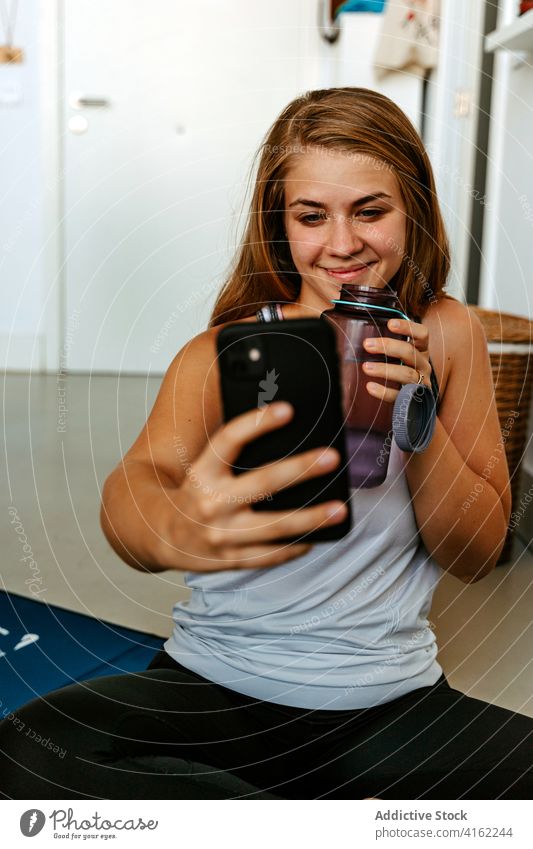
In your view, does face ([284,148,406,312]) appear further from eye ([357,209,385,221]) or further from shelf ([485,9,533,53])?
shelf ([485,9,533,53])

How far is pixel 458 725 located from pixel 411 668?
0.14 ft

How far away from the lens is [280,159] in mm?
495

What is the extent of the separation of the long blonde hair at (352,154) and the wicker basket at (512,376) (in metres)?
0.45

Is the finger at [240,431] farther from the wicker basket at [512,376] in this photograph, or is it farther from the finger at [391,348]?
the wicker basket at [512,376]

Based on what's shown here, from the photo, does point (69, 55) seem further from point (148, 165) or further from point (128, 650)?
point (128, 650)

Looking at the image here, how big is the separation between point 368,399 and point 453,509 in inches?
5.6

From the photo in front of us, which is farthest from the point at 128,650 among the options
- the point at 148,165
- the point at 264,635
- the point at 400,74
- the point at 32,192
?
the point at 32,192

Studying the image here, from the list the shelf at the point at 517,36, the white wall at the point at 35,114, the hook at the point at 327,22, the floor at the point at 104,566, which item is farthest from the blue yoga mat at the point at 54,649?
the hook at the point at 327,22

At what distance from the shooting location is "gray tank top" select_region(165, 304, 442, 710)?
0.51 m

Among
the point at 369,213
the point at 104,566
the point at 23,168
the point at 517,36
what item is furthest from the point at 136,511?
the point at 23,168

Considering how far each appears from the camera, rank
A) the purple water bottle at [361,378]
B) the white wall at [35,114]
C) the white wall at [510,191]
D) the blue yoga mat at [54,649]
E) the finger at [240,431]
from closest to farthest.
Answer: the finger at [240,431], the purple water bottle at [361,378], the blue yoga mat at [54,649], the white wall at [510,191], the white wall at [35,114]

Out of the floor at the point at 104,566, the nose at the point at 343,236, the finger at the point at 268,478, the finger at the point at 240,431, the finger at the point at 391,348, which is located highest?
the nose at the point at 343,236

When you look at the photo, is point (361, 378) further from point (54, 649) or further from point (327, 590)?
point (54, 649)

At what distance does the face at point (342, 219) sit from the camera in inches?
18.3
